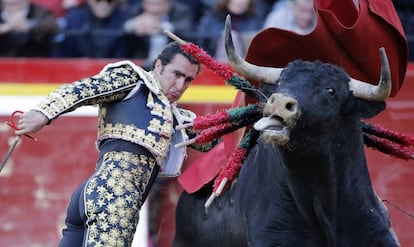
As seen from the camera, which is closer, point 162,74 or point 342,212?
point 342,212

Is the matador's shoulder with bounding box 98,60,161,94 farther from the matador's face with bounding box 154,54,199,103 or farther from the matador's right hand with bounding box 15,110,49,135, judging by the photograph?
the matador's right hand with bounding box 15,110,49,135

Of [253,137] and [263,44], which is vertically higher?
[263,44]

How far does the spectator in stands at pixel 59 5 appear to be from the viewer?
28.3 ft

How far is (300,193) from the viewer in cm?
507

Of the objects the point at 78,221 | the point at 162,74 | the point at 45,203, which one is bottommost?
the point at 45,203

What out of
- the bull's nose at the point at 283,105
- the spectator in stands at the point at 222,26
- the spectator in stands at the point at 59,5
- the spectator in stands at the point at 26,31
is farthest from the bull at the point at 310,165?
the spectator in stands at the point at 59,5

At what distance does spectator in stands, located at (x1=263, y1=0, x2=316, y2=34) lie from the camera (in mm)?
8188

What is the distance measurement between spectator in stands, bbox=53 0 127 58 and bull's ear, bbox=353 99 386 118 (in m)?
3.49

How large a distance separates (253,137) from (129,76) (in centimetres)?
58

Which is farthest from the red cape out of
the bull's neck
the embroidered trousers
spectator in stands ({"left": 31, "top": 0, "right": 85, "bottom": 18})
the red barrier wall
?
spectator in stands ({"left": 31, "top": 0, "right": 85, "bottom": 18})

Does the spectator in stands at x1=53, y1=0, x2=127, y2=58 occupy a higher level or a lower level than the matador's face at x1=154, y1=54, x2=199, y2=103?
lower

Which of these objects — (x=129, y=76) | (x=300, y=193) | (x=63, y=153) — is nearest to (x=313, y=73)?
(x=300, y=193)

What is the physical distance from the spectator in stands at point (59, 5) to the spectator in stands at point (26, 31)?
25cm

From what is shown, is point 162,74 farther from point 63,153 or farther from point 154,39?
point 154,39
